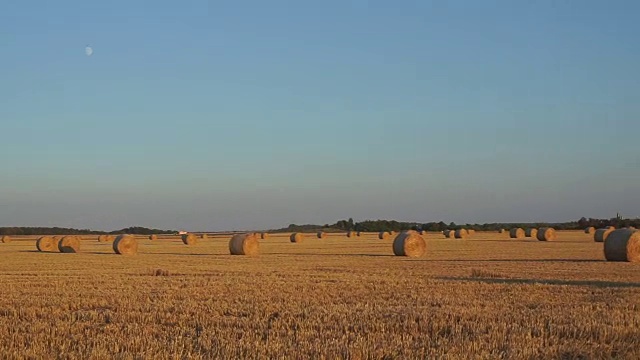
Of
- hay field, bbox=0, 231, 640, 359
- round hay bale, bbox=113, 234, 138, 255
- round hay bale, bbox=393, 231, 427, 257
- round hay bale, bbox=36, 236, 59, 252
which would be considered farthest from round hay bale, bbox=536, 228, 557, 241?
hay field, bbox=0, 231, 640, 359

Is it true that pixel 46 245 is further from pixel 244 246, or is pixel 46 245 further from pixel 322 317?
pixel 322 317

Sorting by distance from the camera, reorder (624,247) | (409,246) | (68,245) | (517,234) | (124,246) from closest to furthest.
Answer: (624,247) → (409,246) → (124,246) → (68,245) → (517,234)

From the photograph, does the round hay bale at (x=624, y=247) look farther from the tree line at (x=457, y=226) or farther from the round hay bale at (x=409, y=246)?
the tree line at (x=457, y=226)

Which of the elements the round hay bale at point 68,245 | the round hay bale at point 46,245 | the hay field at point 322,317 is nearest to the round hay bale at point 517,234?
the round hay bale at point 68,245

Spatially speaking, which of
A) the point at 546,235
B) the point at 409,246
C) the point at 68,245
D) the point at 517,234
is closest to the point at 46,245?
the point at 68,245

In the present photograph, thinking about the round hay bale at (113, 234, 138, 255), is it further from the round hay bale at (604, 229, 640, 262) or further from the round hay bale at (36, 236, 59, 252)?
the round hay bale at (604, 229, 640, 262)

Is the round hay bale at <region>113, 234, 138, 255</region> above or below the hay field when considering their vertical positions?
above

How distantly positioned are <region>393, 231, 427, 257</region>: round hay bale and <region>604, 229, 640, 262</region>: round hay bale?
744 centimetres

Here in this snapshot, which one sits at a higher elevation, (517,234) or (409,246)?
(517,234)

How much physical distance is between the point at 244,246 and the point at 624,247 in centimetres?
1497

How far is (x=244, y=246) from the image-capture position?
3041cm

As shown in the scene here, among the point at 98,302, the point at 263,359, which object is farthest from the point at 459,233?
the point at 263,359

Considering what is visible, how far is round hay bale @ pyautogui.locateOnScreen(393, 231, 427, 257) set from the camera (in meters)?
28.5

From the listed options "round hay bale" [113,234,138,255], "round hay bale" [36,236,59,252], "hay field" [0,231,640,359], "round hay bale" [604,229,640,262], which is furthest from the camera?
"round hay bale" [36,236,59,252]
